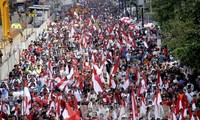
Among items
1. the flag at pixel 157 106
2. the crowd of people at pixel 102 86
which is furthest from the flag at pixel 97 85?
the flag at pixel 157 106

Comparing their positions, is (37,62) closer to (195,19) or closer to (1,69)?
(1,69)

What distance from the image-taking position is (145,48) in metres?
36.9

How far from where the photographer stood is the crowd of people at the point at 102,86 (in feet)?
65.4

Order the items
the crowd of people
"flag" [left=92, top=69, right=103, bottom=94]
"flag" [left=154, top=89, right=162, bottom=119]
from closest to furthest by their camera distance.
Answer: "flag" [left=154, top=89, right=162, bottom=119]
the crowd of people
"flag" [left=92, top=69, right=103, bottom=94]

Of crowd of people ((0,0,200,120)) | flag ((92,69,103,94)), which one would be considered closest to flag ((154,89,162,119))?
crowd of people ((0,0,200,120))

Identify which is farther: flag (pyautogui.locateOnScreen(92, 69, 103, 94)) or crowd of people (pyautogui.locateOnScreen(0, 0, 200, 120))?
flag (pyautogui.locateOnScreen(92, 69, 103, 94))

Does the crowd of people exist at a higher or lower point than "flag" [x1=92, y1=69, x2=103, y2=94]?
lower

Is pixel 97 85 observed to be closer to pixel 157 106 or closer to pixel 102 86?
pixel 102 86

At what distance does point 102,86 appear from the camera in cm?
2339

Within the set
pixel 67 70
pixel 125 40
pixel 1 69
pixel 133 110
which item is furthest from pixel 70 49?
pixel 133 110

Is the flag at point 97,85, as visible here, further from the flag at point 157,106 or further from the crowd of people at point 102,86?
the flag at point 157,106

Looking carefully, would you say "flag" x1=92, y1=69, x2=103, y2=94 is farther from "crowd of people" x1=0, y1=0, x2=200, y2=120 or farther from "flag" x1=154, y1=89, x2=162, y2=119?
"flag" x1=154, y1=89, x2=162, y2=119

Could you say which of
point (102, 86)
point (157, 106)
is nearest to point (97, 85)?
point (102, 86)

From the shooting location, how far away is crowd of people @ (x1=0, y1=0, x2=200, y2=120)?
65.4ft
